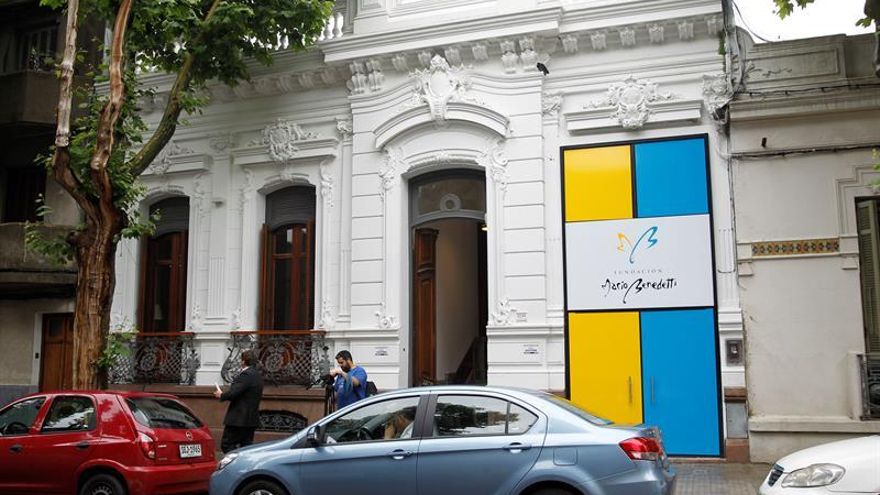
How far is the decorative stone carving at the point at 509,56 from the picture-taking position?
13.8 meters

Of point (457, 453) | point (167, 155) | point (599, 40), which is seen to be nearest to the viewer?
point (457, 453)

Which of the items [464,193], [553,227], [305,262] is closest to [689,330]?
[553,227]

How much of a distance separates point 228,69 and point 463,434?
9102 millimetres

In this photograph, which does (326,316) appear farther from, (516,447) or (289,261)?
(516,447)

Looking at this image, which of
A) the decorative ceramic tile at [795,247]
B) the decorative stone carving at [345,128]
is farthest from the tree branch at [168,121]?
the decorative ceramic tile at [795,247]

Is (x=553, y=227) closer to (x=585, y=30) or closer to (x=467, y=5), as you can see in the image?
(x=585, y=30)

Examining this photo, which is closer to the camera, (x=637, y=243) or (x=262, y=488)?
(x=262, y=488)

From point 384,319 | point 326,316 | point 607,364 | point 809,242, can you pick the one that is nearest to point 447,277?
point 384,319

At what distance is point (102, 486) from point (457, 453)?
14.5ft

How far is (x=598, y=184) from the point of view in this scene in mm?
13250

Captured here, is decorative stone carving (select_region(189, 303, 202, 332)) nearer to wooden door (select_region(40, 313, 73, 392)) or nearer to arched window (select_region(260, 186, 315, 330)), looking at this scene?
arched window (select_region(260, 186, 315, 330))

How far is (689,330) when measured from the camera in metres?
12.4

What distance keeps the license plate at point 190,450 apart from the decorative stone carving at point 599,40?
8.58 meters

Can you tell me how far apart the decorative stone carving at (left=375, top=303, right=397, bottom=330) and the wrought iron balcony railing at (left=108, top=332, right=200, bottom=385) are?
3.75 metres
